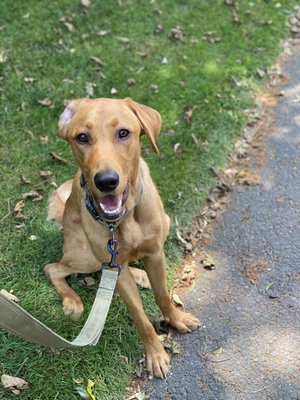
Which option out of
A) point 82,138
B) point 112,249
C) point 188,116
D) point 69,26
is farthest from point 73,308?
point 69,26

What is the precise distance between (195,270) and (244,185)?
1.26m

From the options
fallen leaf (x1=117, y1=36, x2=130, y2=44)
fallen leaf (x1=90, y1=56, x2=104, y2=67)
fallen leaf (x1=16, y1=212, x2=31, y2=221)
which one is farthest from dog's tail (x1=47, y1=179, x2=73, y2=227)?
fallen leaf (x1=117, y1=36, x2=130, y2=44)

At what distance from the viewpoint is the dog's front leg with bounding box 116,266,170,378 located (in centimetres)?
344

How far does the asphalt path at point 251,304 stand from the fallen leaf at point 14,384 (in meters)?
0.90

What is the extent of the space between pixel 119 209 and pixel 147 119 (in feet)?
2.22

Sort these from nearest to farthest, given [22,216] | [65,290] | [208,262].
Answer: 1. [65,290]
2. [208,262]
3. [22,216]

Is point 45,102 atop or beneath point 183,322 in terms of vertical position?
atop

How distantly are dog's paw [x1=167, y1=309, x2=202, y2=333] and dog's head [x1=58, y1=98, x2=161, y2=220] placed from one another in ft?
3.93

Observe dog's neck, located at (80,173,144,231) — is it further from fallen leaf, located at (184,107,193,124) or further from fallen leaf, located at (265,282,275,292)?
fallen leaf, located at (184,107,193,124)

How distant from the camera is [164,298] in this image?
3.78 m

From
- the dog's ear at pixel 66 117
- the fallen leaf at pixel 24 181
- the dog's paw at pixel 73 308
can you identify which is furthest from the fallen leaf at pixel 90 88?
the dog's paw at pixel 73 308

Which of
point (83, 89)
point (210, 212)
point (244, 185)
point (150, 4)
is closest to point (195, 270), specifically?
point (210, 212)

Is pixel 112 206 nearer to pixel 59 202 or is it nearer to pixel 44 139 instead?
pixel 59 202

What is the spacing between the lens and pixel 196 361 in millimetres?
3750
